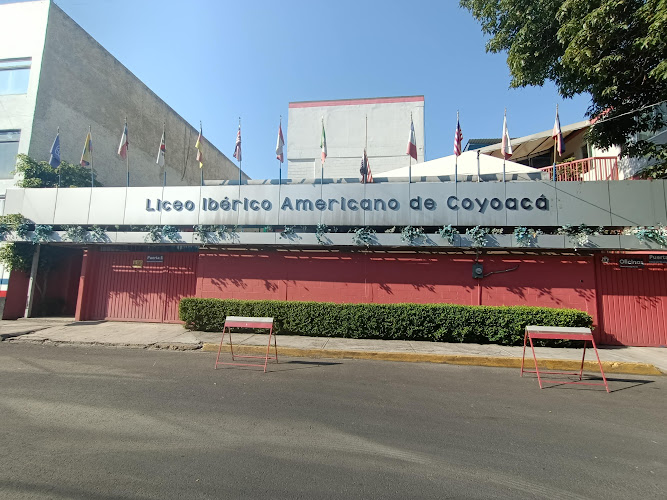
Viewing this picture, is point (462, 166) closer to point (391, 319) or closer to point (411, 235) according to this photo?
point (411, 235)

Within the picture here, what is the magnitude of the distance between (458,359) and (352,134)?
60.7 feet

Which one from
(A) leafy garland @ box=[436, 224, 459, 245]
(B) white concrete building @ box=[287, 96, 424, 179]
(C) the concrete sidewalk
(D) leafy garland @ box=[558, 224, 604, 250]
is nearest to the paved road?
(C) the concrete sidewalk

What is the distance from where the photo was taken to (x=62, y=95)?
16688 millimetres

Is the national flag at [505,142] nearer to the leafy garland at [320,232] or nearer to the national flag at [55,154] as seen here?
the leafy garland at [320,232]

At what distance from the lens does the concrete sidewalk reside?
8.52 meters

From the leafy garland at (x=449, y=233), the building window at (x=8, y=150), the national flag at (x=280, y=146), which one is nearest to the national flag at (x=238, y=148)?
the national flag at (x=280, y=146)

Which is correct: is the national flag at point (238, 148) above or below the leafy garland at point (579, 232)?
above

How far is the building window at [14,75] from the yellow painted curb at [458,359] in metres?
15.2

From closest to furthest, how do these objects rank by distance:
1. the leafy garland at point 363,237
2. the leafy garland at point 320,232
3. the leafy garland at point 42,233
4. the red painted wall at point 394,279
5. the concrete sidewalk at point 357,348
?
1. the concrete sidewalk at point 357,348
2. the red painted wall at point 394,279
3. the leafy garland at point 363,237
4. the leafy garland at point 320,232
5. the leafy garland at point 42,233

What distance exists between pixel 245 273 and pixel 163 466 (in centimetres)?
950

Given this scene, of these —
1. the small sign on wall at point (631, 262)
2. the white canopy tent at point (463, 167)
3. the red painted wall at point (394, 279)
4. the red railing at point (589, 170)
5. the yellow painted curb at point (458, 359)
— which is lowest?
the yellow painted curb at point (458, 359)

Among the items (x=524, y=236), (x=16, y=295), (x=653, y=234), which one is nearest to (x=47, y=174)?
(x=16, y=295)

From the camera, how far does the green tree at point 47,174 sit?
14335 millimetres

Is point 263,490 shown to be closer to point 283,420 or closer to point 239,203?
point 283,420
